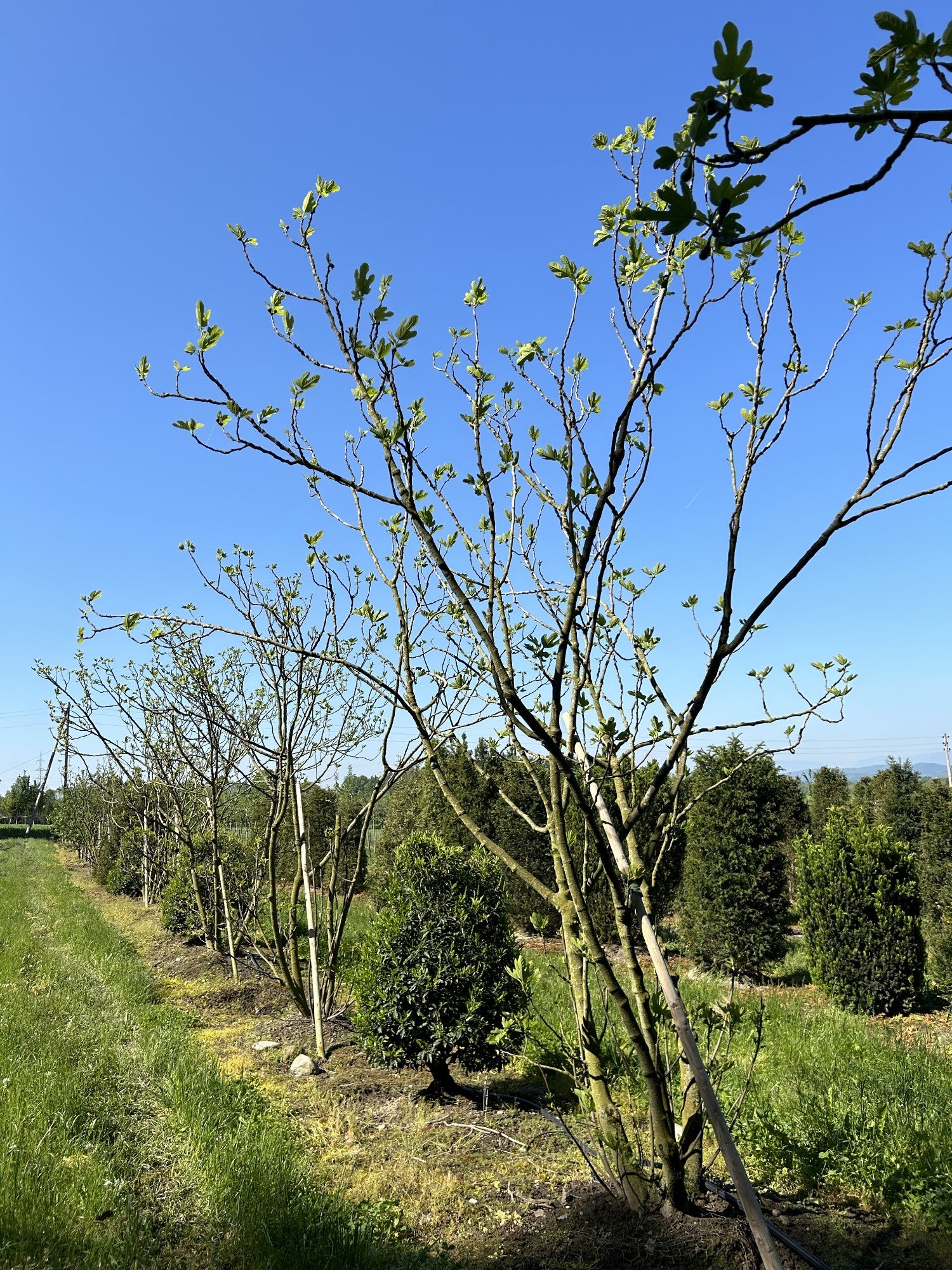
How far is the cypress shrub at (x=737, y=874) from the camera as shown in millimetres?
9828

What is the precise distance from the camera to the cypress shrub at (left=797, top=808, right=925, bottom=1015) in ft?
25.7

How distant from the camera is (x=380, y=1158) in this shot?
3934 mm

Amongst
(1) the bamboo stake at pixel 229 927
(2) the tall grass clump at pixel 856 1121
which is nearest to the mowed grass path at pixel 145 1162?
(2) the tall grass clump at pixel 856 1121

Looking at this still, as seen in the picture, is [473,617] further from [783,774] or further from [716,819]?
[783,774]

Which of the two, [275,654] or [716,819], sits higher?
[275,654]

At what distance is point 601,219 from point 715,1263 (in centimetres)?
344

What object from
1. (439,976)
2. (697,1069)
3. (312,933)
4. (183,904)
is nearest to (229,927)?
(183,904)

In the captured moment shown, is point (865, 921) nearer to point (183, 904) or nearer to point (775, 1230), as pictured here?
point (775, 1230)

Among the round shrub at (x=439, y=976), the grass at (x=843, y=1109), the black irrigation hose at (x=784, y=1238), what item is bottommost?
the grass at (x=843, y=1109)

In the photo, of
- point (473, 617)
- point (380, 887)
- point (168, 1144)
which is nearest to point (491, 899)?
point (380, 887)

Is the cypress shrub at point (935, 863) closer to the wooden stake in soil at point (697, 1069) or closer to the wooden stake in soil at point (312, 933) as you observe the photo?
the wooden stake in soil at point (312, 933)

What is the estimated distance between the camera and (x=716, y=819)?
405 inches

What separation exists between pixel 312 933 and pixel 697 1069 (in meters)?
4.68

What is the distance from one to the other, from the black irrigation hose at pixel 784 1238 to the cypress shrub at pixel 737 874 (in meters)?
6.96
